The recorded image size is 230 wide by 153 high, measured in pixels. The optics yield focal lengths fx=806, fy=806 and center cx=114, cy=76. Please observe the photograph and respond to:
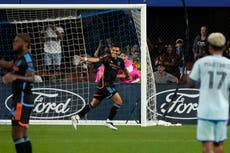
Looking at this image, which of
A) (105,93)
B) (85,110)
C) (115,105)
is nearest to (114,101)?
(115,105)

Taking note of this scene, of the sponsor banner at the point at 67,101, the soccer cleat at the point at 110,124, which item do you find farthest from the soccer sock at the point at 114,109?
the sponsor banner at the point at 67,101

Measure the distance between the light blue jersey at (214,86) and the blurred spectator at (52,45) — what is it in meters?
11.4

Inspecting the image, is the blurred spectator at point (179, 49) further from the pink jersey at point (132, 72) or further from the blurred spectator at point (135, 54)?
the pink jersey at point (132, 72)

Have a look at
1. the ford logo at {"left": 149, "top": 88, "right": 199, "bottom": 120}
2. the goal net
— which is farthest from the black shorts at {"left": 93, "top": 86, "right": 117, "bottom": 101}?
the ford logo at {"left": 149, "top": 88, "right": 199, "bottom": 120}

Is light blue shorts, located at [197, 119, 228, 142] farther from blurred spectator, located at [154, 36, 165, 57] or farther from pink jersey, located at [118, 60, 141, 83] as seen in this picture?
blurred spectator, located at [154, 36, 165, 57]

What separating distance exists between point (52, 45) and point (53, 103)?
1.56 m

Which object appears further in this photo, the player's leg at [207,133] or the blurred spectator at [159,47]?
the blurred spectator at [159,47]

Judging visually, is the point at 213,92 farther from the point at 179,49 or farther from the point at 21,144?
the point at 179,49

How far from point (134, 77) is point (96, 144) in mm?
6440

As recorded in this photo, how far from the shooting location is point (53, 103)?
21656mm

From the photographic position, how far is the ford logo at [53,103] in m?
21.6

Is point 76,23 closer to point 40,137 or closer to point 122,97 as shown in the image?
point 122,97

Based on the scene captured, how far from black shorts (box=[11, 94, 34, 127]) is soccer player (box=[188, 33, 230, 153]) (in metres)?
2.83

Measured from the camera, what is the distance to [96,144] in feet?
51.9
